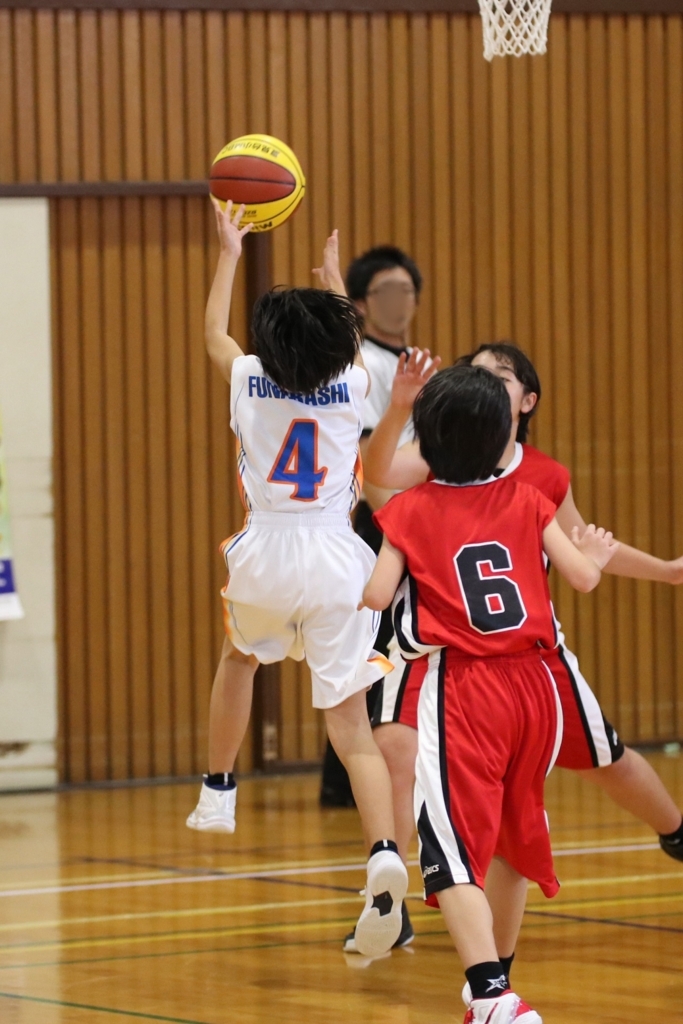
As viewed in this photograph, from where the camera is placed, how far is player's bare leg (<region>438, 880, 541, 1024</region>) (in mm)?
3164

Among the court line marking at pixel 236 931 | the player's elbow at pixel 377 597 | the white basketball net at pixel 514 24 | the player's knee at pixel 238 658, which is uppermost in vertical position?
the white basketball net at pixel 514 24

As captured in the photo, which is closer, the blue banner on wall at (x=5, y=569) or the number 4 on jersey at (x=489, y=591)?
the number 4 on jersey at (x=489, y=591)

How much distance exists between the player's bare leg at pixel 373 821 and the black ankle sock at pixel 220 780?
1.28 ft

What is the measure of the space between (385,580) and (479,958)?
804mm

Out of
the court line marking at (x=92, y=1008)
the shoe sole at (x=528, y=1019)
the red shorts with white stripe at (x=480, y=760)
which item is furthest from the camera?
the court line marking at (x=92, y=1008)

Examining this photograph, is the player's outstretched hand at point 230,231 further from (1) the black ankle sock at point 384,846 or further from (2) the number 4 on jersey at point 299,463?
(1) the black ankle sock at point 384,846

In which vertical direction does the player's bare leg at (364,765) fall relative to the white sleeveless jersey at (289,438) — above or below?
below

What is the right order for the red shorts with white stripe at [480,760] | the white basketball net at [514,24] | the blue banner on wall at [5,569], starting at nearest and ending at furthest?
the red shorts with white stripe at [480,760] < the white basketball net at [514,24] < the blue banner on wall at [5,569]

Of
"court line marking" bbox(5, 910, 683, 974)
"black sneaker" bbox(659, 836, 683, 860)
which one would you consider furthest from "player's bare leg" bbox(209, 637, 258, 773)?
"black sneaker" bbox(659, 836, 683, 860)

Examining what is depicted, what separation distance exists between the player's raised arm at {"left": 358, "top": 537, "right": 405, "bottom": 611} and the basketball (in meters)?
1.78

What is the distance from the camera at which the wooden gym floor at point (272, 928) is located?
12.4 ft

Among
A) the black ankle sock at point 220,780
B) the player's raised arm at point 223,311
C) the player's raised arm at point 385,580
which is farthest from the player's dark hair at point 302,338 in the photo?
the black ankle sock at point 220,780

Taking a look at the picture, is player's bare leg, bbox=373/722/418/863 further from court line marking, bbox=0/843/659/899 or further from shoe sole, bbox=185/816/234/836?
court line marking, bbox=0/843/659/899

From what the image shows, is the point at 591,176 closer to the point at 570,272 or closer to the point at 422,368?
the point at 570,272
